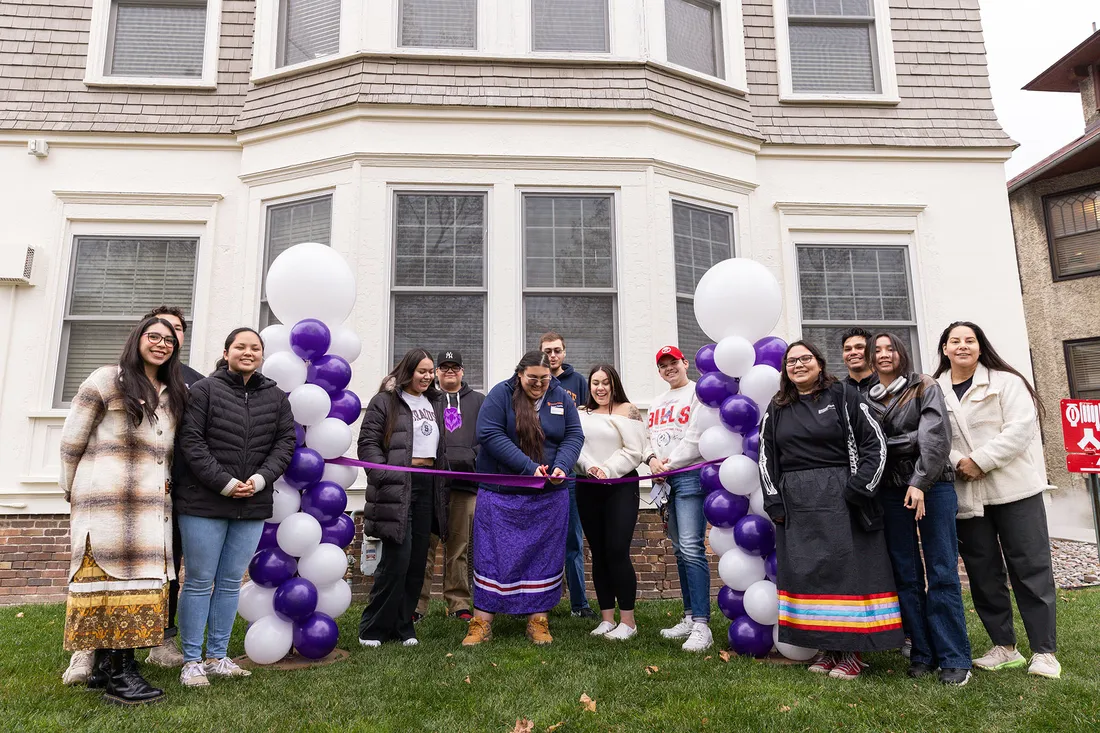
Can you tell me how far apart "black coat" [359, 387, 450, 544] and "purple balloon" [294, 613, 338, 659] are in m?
0.62

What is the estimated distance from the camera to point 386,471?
4.72 metres

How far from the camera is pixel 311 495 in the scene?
4.46 metres

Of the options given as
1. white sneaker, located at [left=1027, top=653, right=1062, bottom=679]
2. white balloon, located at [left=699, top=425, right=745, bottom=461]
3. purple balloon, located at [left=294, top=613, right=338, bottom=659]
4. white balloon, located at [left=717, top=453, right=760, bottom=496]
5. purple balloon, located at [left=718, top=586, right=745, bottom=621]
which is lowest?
white sneaker, located at [left=1027, top=653, right=1062, bottom=679]

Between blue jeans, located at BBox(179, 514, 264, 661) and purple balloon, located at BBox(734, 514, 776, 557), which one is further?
purple balloon, located at BBox(734, 514, 776, 557)

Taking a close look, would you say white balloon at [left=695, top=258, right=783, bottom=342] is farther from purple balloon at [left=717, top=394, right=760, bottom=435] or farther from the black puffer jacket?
the black puffer jacket

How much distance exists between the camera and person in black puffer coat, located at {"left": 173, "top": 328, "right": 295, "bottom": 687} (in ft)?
12.5

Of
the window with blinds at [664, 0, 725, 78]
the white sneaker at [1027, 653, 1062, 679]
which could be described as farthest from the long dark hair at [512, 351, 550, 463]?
the window with blinds at [664, 0, 725, 78]

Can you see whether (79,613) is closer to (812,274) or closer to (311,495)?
(311,495)

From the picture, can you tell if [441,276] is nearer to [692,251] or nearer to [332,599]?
[692,251]

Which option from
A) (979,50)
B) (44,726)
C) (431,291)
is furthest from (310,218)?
(979,50)

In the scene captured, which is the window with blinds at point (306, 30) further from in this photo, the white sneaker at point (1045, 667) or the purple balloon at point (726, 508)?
the white sneaker at point (1045, 667)

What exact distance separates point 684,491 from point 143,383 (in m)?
3.32

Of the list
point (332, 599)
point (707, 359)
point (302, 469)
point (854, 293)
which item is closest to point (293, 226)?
point (302, 469)

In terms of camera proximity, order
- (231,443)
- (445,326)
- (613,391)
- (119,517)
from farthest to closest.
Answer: (445,326), (613,391), (231,443), (119,517)
